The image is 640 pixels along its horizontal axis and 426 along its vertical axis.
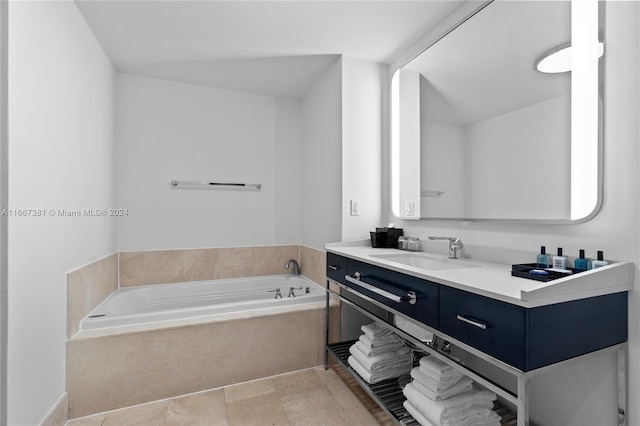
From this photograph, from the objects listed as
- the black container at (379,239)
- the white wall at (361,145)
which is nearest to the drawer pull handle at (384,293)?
the black container at (379,239)

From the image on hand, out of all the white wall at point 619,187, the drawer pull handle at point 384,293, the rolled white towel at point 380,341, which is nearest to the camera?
the white wall at point 619,187

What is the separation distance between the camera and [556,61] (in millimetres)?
1263

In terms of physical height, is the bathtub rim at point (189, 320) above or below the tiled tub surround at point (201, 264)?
below

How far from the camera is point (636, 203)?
1.03 meters

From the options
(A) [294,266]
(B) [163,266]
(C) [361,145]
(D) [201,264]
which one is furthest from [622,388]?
(B) [163,266]

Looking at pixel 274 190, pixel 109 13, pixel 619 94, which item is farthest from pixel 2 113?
pixel 619 94

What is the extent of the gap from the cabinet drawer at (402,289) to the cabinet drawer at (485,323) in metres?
0.05

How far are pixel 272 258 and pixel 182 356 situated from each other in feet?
4.14

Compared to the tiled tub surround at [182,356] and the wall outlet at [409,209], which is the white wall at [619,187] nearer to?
the wall outlet at [409,209]

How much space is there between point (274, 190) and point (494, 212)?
1.98 m

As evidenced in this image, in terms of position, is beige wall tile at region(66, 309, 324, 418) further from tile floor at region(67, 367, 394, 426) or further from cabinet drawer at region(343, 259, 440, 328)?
cabinet drawer at region(343, 259, 440, 328)

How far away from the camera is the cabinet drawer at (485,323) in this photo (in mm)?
888

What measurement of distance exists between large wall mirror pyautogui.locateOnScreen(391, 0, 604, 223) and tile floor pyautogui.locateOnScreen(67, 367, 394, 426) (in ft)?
3.85

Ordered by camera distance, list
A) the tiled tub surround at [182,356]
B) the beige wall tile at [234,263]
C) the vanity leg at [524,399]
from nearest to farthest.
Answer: the vanity leg at [524,399] < the tiled tub surround at [182,356] < the beige wall tile at [234,263]
